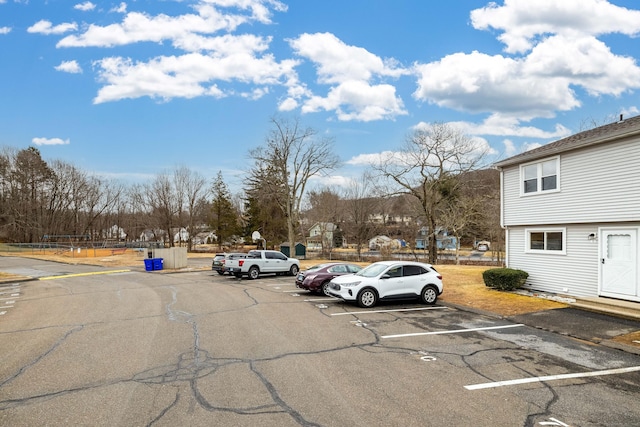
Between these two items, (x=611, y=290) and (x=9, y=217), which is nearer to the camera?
(x=611, y=290)


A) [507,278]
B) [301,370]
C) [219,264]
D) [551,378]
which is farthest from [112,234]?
[551,378]

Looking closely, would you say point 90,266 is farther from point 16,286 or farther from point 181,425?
point 181,425

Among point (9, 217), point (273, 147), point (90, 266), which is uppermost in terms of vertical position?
point (273, 147)

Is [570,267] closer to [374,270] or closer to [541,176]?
[541,176]

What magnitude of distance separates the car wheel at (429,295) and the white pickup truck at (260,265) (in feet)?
38.7

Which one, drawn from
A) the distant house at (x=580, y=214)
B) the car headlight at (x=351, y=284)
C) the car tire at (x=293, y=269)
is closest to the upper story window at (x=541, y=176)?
the distant house at (x=580, y=214)

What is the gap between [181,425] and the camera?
16.6 feet

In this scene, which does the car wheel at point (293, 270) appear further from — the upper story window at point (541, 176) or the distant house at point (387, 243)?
the distant house at point (387, 243)

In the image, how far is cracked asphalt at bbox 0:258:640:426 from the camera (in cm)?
545

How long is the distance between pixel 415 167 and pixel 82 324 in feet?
97.6

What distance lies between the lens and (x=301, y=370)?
721 cm

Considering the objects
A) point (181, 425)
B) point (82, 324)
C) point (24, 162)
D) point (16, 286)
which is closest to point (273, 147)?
point (16, 286)

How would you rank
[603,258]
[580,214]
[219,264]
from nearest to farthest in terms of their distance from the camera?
[603,258] → [580,214] → [219,264]

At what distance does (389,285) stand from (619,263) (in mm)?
7092
